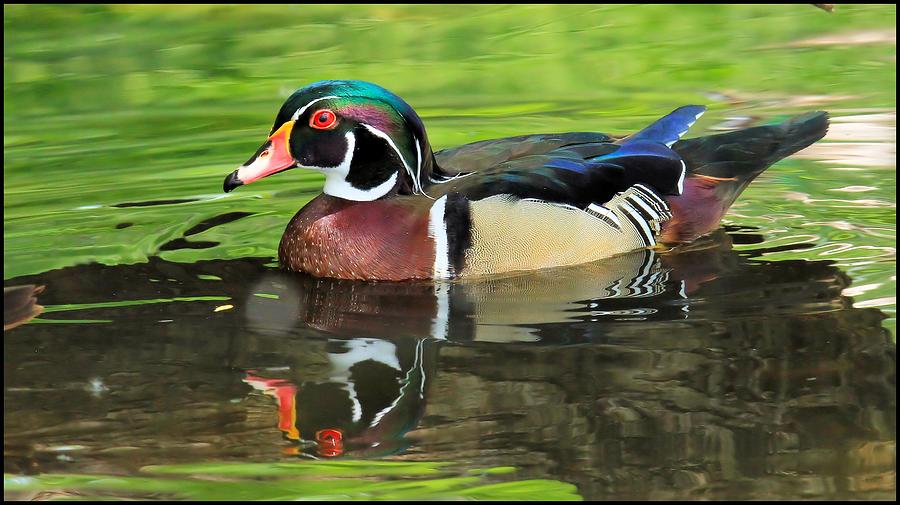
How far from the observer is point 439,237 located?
7.24m

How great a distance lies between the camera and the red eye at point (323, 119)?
7320 millimetres

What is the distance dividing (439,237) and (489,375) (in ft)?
4.59

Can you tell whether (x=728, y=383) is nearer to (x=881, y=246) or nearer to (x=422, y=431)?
(x=422, y=431)

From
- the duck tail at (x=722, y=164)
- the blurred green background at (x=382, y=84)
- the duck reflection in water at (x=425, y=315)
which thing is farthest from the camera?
the blurred green background at (x=382, y=84)

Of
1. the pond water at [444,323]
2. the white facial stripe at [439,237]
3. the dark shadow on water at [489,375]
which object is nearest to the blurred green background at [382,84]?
the pond water at [444,323]

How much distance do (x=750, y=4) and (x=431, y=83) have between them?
353 centimetres

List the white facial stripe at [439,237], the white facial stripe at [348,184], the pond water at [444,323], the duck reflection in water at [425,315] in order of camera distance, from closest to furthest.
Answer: the pond water at [444,323], the duck reflection in water at [425,315], the white facial stripe at [439,237], the white facial stripe at [348,184]

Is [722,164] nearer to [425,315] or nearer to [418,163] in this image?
[418,163]

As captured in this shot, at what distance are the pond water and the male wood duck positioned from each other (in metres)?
0.14

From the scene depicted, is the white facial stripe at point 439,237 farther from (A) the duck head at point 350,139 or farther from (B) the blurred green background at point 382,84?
(B) the blurred green background at point 382,84

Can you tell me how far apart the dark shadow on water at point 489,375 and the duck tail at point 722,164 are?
40 cm

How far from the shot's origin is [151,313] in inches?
270

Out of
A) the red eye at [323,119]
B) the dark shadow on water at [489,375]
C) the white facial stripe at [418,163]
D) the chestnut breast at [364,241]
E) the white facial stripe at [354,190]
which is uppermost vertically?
the red eye at [323,119]

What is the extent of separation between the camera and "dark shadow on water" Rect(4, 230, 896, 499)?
5.24m
